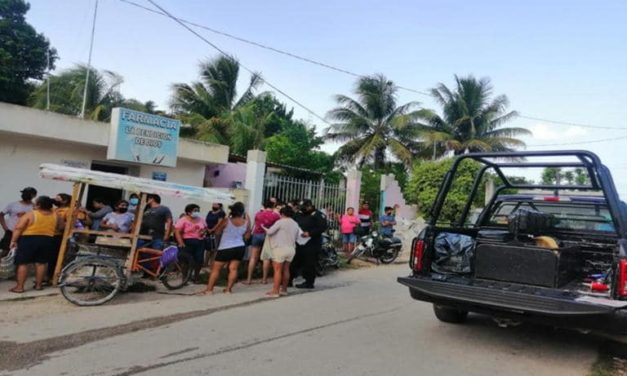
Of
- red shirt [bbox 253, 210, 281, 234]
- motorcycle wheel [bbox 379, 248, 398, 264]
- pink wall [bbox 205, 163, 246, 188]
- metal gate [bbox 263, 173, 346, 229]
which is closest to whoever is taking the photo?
red shirt [bbox 253, 210, 281, 234]

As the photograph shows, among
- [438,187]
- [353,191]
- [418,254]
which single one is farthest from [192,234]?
[438,187]

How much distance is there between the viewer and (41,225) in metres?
7.39

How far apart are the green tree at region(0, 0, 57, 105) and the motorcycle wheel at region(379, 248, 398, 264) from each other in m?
23.0

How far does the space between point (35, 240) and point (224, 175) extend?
314 inches

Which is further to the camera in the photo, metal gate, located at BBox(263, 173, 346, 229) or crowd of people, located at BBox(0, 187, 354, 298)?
metal gate, located at BBox(263, 173, 346, 229)

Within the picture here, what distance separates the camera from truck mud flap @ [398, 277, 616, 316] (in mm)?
4531

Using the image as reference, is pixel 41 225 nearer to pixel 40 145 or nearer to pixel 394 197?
pixel 40 145

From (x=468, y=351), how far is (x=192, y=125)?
21.1m

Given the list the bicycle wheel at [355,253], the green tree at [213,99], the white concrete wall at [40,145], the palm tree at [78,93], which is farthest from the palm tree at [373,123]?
the white concrete wall at [40,145]

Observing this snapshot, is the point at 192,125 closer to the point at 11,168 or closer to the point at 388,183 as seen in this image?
the point at 388,183

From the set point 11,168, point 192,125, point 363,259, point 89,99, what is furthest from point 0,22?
point 363,259

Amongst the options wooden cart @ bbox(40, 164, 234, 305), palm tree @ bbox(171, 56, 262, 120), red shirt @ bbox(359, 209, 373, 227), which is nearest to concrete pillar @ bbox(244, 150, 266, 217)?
red shirt @ bbox(359, 209, 373, 227)

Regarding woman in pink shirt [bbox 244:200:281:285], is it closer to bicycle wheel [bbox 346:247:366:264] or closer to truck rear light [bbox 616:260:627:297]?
bicycle wheel [bbox 346:247:366:264]

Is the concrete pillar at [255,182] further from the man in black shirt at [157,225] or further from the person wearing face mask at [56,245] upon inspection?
the person wearing face mask at [56,245]
